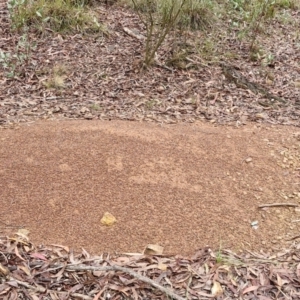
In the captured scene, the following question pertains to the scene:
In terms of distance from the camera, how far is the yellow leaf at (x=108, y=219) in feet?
8.46

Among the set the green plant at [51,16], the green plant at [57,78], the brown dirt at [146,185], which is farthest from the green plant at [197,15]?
the brown dirt at [146,185]

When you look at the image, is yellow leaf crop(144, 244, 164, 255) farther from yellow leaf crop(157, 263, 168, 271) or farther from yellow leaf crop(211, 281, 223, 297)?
yellow leaf crop(211, 281, 223, 297)

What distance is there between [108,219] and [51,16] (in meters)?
3.40

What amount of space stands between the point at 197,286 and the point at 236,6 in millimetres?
4694

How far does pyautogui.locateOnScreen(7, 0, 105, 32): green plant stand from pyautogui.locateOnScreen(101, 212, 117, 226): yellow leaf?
10.3 ft

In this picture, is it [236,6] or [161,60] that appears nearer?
[161,60]

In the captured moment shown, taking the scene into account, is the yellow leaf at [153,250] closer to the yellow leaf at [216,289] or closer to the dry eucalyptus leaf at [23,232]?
the yellow leaf at [216,289]

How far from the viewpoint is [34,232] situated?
2.50m

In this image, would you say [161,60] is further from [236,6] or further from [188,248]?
[188,248]

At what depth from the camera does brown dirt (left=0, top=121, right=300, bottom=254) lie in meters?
2.55

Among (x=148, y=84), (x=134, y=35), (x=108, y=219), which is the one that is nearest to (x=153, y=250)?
(x=108, y=219)

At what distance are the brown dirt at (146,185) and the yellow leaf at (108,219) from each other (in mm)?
28

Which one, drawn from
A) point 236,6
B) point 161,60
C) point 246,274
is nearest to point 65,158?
point 246,274

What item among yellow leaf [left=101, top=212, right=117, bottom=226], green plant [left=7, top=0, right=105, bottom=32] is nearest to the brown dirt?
yellow leaf [left=101, top=212, right=117, bottom=226]
